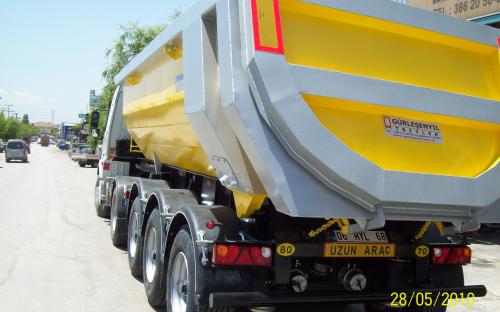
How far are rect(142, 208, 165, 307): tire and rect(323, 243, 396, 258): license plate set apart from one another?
189 cm

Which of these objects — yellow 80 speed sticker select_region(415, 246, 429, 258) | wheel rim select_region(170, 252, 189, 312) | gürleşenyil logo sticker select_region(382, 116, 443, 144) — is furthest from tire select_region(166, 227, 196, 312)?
yellow 80 speed sticker select_region(415, 246, 429, 258)

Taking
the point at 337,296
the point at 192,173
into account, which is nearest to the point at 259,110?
the point at 337,296

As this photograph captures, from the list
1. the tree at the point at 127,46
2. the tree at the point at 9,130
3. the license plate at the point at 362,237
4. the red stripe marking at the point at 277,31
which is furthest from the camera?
the tree at the point at 9,130

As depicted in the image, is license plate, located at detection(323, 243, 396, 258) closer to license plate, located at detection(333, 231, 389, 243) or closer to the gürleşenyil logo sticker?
license plate, located at detection(333, 231, 389, 243)

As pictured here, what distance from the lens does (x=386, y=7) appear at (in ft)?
12.3

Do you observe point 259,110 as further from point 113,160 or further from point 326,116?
point 113,160

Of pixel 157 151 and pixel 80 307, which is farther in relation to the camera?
pixel 157 151

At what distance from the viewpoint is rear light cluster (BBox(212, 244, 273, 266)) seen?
3.72 m

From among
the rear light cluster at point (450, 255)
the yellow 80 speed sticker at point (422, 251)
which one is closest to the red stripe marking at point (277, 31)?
the yellow 80 speed sticker at point (422, 251)

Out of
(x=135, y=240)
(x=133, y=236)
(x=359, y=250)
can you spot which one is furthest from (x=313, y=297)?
(x=133, y=236)

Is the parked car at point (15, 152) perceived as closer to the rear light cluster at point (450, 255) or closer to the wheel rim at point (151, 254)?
the wheel rim at point (151, 254)

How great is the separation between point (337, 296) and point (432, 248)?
1.07 metres

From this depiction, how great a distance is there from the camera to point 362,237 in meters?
4.06

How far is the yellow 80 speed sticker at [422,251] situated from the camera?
14.2 feet
